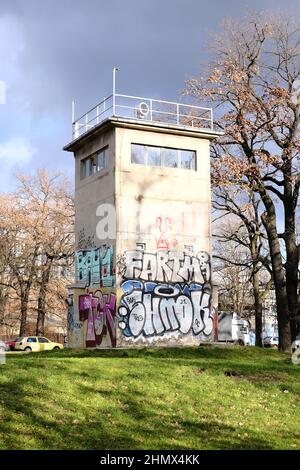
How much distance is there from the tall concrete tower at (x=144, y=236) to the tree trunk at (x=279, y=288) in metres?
3.49

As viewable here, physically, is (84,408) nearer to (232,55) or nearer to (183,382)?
(183,382)

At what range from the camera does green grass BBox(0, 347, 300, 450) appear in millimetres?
10398

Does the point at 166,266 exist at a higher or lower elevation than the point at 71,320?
higher

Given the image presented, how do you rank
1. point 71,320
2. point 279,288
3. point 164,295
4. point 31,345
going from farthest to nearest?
point 31,345 → point 279,288 → point 71,320 → point 164,295

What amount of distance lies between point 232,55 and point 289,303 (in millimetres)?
11956

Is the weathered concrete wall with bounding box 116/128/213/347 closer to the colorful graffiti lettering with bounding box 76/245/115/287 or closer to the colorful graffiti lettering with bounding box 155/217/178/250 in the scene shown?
the colorful graffiti lettering with bounding box 155/217/178/250

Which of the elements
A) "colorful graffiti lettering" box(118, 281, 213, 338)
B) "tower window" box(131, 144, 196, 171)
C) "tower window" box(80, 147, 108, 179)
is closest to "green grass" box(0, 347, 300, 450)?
"colorful graffiti lettering" box(118, 281, 213, 338)

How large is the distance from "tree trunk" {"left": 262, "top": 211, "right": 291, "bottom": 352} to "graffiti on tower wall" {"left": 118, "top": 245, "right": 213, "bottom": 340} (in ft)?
11.5

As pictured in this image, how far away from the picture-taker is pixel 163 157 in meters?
26.7

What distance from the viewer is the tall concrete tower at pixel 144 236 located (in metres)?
25.2

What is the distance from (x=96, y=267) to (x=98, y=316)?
206 cm

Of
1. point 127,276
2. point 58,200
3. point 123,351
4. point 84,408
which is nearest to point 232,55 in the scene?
point 127,276

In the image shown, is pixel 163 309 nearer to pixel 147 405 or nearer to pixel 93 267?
pixel 93 267

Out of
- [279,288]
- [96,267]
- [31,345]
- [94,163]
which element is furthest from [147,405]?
[31,345]
